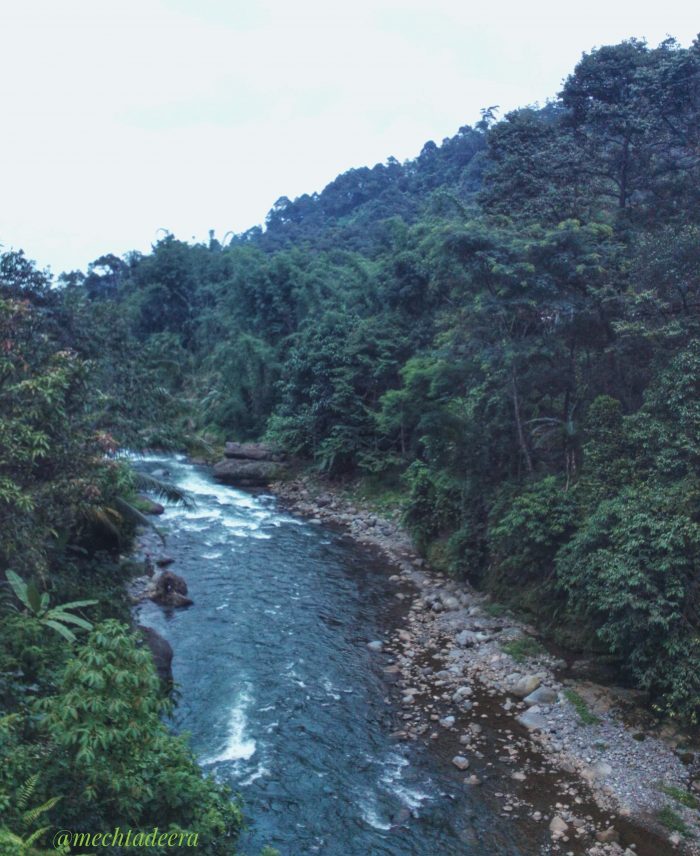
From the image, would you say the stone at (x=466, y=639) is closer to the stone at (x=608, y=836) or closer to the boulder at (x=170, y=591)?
the stone at (x=608, y=836)

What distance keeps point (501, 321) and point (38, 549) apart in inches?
528

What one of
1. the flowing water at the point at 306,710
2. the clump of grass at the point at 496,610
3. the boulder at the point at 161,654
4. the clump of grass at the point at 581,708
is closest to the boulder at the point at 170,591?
the flowing water at the point at 306,710

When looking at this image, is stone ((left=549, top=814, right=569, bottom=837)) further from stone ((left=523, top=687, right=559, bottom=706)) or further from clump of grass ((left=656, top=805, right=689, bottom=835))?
stone ((left=523, top=687, right=559, bottom=706))

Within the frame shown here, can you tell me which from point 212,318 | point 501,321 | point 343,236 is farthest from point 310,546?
point 343,236

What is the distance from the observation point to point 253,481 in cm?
3366

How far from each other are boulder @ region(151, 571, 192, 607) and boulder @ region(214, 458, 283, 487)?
1446cm

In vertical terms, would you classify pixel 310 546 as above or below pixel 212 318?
below

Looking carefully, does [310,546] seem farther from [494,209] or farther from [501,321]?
[494,209]

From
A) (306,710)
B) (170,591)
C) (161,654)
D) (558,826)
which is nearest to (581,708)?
(558,826)

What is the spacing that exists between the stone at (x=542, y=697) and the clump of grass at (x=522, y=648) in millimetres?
1394

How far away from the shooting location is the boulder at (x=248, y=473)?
33688 millimetres

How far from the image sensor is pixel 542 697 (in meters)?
14.1

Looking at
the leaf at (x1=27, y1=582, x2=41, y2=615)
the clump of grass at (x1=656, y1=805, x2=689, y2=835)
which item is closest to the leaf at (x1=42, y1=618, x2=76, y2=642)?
the leaf at (x1=27, y1=582, x2=41, y2=615)

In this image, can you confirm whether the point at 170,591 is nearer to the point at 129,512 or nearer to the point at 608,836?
the point at 129,512
